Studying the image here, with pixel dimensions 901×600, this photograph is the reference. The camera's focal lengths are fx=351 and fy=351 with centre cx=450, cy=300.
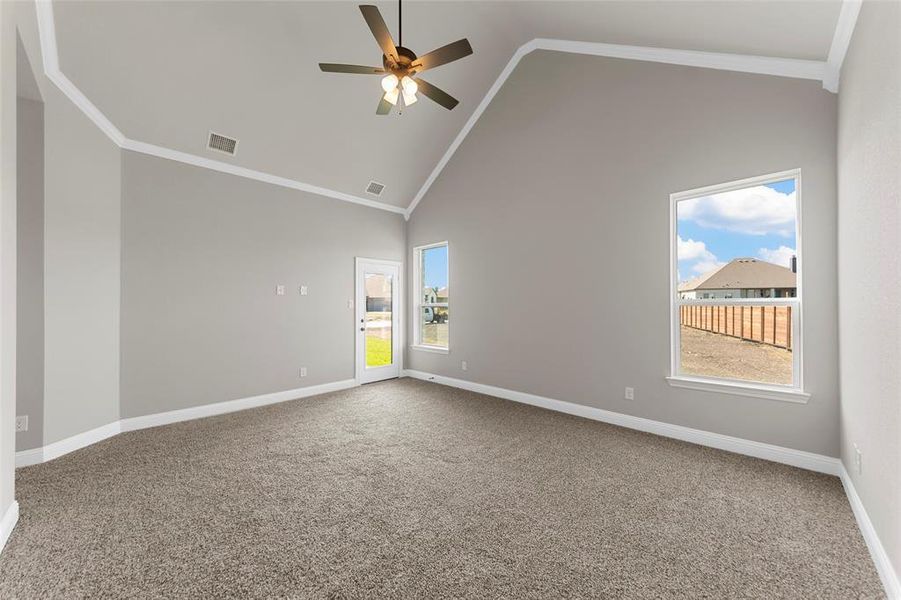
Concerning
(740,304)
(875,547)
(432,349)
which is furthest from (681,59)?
(432,349)

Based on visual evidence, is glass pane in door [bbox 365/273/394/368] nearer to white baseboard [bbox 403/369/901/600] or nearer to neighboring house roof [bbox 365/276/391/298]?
neighboring house roof [bbox 365/276/391/298]

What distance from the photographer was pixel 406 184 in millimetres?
5750

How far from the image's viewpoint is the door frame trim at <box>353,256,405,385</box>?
557 cm

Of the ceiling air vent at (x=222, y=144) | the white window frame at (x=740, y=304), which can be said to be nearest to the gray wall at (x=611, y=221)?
the white window frame at (x=740, y=304)

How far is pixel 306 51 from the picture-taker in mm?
3502

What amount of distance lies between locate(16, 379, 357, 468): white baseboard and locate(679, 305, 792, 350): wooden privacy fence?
15.0 feet

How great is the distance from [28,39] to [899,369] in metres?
5.51

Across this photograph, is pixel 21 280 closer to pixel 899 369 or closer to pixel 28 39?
pixel 28 39

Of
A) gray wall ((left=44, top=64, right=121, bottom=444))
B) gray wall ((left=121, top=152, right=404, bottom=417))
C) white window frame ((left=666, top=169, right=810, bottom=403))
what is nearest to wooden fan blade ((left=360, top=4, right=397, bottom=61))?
white window frame ((left=666, top=169, right=810, bottom=403))

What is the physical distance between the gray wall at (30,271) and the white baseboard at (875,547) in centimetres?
553

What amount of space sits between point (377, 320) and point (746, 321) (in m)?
4.78

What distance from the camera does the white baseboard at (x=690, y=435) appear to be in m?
2.72

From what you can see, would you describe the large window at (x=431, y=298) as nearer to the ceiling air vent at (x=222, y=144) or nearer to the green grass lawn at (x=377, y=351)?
the green grass lawn at (x=377, y=351)

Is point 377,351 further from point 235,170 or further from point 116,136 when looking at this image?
point 116,136
